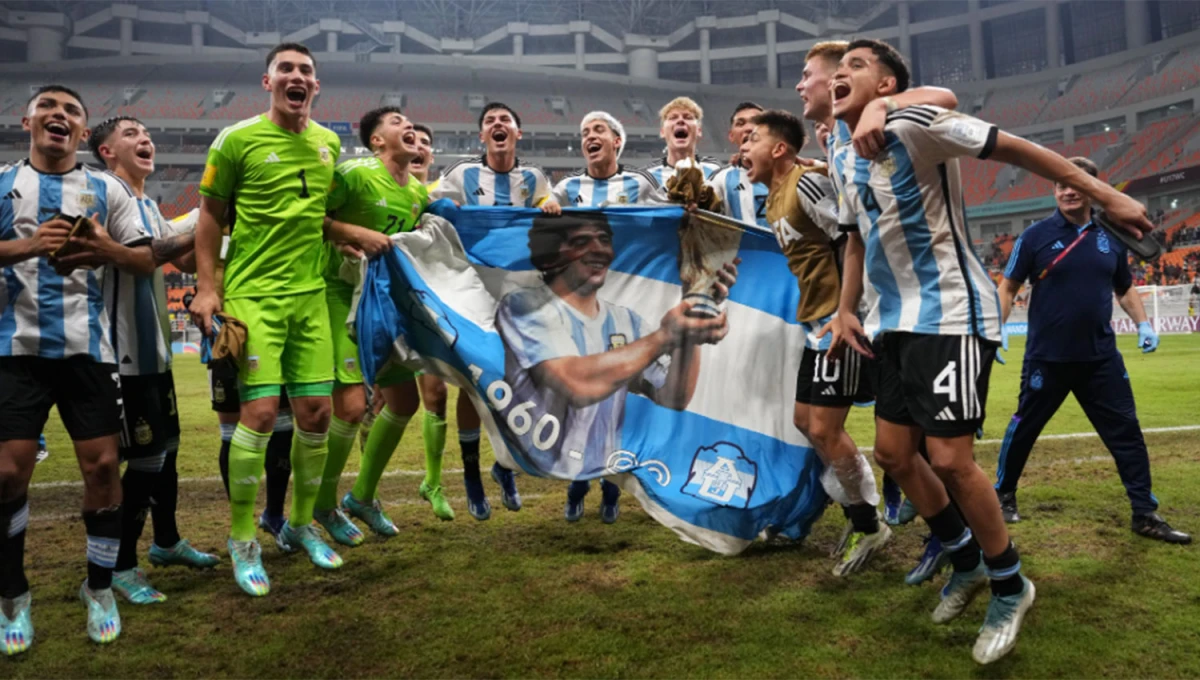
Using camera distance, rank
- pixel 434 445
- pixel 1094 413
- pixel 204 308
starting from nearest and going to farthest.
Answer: pixel 204 308
pixel 1094 413
pixel 434 445

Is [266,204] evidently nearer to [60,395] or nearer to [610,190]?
[60,395]

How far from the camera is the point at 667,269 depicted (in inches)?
190

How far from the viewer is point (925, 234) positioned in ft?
9.99

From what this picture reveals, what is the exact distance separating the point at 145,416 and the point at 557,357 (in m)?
2.13

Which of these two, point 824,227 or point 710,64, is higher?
point 710,64

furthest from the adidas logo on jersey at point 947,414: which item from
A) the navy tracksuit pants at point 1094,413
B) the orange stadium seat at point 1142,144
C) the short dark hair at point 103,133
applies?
the orange stadium seat at point 1142,144

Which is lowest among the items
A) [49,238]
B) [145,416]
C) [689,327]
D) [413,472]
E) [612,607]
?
[612,607]

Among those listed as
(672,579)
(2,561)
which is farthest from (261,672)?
(672,579)

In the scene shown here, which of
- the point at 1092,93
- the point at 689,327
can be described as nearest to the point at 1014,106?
the point at 1092,93

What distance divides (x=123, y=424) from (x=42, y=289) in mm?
843

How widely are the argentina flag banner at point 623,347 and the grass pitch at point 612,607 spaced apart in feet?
1.48

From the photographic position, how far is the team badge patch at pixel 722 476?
4227mm

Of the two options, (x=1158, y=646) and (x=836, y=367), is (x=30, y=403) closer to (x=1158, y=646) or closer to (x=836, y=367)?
(x=836, y=367)

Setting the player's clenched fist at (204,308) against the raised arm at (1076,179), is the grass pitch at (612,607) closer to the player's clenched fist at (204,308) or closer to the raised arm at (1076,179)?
the player's clenched fist at (204,308)
